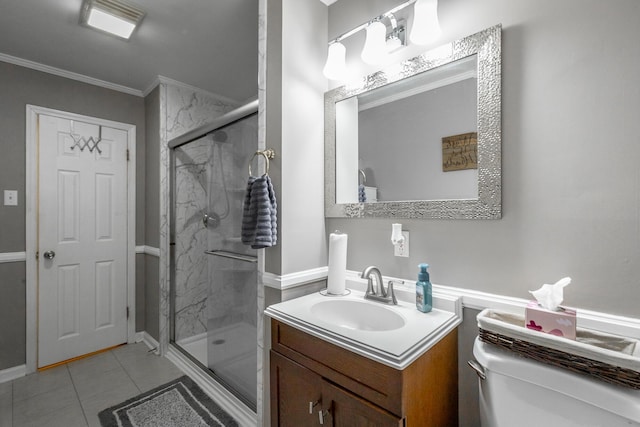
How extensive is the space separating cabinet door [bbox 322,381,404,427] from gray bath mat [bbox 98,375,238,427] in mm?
1034

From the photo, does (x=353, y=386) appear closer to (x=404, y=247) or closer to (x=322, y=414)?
(x=322, y=414)

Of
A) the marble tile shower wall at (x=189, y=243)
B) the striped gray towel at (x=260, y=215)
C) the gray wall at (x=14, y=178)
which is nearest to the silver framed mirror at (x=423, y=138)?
the striped gray towel at (x=260, y=215)

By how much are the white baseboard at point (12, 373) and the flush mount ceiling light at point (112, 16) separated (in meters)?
2.42

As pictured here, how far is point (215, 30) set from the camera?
1.89m

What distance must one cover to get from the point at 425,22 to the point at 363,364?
4.13 ft

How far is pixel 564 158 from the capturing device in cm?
94

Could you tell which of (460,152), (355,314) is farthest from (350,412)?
(460,152)

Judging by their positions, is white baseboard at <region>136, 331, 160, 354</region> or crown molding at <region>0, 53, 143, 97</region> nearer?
crown molding at <region>0, 53, 143, 97</region>

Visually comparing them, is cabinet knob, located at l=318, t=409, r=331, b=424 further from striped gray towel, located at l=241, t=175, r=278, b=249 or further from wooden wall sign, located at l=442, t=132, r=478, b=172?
wooden wall sign, located at l=442, t=132, r=478, b=172

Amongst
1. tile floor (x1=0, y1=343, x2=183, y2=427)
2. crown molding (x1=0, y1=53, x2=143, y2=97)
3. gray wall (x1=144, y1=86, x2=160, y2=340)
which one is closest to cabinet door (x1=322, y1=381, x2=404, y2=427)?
tile floor (x1=0, y1=343, x2=183, y2=427)

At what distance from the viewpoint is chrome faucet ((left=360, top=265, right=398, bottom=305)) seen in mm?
1252

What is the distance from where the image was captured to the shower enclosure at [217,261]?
6.05 ft

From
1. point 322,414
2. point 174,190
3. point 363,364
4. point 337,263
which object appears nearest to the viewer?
point 363,364

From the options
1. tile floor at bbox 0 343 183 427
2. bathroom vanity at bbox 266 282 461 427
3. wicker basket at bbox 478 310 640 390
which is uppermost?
wicker basket at bbox 478 310 640 390
